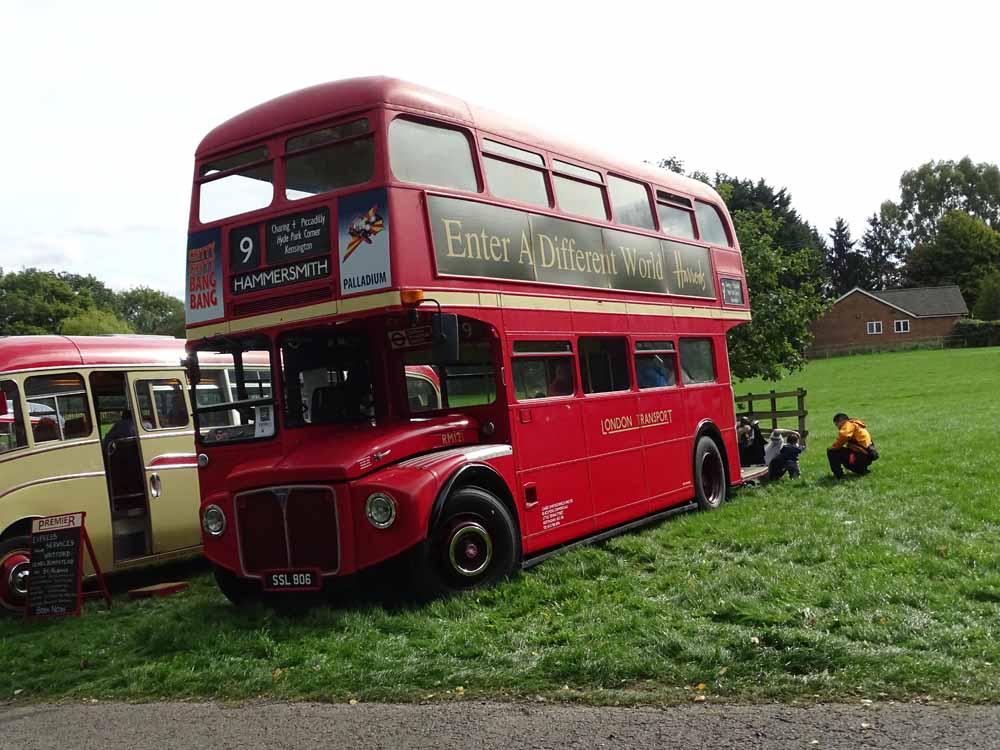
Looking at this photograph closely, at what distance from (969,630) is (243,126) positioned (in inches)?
287

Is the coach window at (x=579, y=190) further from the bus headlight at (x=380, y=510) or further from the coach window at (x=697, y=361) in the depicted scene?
the bus headlight at (x=380, y=510)

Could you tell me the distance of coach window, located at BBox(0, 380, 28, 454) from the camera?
10.0 metres

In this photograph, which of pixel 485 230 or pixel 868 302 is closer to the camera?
pixel 485 230

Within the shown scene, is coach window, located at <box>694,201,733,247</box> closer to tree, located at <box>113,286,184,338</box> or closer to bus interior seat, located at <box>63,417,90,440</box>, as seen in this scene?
bus interior seat, located at <box>63,417,90,440</box>

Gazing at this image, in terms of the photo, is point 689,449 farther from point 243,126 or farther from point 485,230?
point 243,126

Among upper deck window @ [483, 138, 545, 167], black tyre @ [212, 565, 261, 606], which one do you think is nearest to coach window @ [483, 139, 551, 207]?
upper deck window @ [483, 138, 545, 167]

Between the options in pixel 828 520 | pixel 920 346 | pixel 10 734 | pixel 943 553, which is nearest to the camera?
pixel 10 734

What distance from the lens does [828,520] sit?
434 inches

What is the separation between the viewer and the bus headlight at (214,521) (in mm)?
Result: 8461

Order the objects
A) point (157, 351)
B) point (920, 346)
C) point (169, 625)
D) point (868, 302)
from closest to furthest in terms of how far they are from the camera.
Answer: point (169, 625) → point (157, 351) → point (920, 346) → point (868, 302)

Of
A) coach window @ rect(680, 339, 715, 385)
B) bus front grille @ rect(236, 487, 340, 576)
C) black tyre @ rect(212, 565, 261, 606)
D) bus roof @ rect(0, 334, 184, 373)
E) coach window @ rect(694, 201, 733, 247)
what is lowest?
black tyre @ rect(212, 565, 261, 606)

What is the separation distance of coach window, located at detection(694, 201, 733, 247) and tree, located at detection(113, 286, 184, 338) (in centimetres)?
10864

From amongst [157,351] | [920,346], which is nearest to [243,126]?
[157,351]

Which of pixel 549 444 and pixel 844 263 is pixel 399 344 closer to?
pixel 549 444
